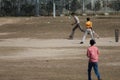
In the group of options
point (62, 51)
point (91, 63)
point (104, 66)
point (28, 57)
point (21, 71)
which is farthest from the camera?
point (62, 51)

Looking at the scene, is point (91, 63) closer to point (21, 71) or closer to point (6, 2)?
point (21, 71)

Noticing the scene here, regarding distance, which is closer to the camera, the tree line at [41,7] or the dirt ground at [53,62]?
the dirt ground at [53,62]

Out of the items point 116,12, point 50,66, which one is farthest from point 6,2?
point 50,66

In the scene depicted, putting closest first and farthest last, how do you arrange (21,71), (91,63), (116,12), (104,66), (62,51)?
(91,63) → (21,71) → (104,66) → (62,51) → (116,12)

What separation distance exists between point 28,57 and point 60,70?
510cm

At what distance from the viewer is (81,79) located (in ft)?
60.1

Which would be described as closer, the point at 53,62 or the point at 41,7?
the point at 53,62

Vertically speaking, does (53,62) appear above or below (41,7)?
above

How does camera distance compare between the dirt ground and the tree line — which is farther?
the tree line

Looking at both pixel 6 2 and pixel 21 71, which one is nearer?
pixel 21 71

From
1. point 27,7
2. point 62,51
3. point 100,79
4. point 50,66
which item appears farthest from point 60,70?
point 27,7

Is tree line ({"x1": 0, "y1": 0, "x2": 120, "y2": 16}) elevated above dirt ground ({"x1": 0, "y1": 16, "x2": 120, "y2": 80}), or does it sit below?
below

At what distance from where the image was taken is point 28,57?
2545cm

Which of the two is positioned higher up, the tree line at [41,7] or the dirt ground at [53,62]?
the dirt ground at [53,62]
